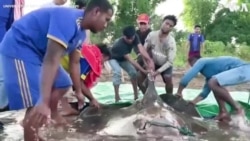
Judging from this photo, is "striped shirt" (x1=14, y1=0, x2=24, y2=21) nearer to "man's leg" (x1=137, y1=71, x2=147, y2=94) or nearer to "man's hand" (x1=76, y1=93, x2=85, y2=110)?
"man's hand" (x1=76, y1=93, x2=85, y2=110)

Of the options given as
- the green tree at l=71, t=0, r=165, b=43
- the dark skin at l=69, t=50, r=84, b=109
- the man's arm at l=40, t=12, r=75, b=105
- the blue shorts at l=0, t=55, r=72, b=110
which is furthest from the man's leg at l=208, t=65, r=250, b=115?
the green tree at l=71, t=0, r=165, b=43

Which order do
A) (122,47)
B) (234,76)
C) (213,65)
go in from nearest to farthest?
1. (234,76)
2. (213,65)
3. (122,47)

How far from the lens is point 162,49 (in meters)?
8.71

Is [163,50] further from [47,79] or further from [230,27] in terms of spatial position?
[230,27]

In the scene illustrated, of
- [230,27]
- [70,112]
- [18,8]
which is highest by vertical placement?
[18,8]

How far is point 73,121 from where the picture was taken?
6.01 metres

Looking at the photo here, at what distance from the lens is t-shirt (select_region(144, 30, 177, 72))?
866 centimetres

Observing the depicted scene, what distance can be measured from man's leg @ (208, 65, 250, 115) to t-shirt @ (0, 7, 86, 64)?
10.9 feet

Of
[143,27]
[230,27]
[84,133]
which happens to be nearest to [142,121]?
[84,133]

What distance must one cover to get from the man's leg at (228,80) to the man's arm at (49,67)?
144 inches

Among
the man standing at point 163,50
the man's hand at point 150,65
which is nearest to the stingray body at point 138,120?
the man's hand at point 150,65

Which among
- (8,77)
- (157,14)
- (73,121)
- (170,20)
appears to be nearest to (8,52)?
(8,77)

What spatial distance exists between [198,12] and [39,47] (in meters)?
22.1

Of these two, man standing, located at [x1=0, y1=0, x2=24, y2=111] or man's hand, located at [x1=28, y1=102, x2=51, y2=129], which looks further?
man standing, located at [x1=0, y1=0, x2=24, y2=111]
